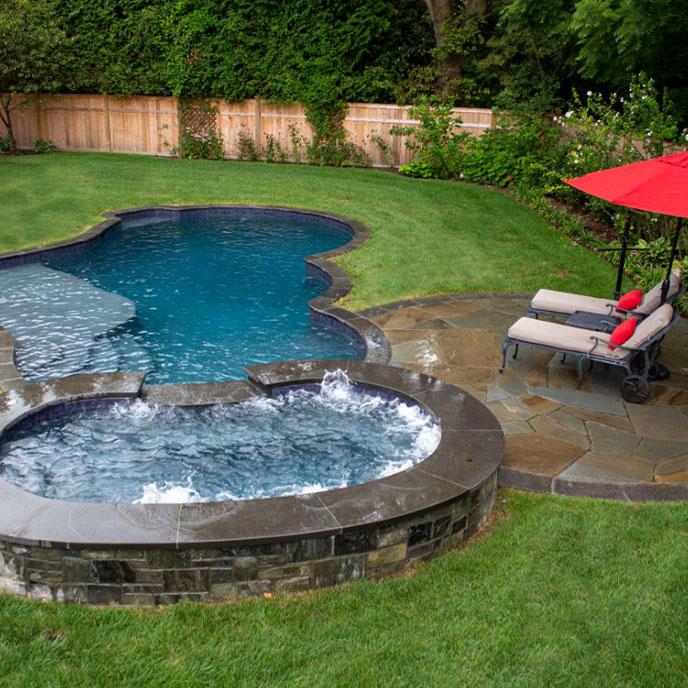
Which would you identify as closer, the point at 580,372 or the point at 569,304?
the point at 580,372

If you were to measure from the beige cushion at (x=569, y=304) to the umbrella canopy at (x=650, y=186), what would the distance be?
4.59ft

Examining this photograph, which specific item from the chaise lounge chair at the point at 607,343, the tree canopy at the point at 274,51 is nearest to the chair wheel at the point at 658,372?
the chaise lounge chair at the point at 607,343

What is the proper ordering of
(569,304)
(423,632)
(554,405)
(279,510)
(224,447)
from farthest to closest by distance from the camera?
(569,304) → (554,405) → (224,447) → (279,510) → (423,632)

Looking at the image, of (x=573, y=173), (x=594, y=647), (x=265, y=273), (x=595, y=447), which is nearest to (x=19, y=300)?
(x=265, y=273)

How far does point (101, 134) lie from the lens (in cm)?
2236

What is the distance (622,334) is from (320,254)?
6.30 metres

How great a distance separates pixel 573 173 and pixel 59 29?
1591cm

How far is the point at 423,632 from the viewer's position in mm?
3918

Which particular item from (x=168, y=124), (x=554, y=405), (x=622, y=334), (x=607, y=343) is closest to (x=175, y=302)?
(x=554, y=405)

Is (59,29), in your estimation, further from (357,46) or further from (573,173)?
(573,173)

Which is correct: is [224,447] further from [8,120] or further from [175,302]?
[8,120]

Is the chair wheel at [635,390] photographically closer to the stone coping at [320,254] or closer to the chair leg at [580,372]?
the chair leg at [580,372]

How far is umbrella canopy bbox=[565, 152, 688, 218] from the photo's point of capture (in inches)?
248

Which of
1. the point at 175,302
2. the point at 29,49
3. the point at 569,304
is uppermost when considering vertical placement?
the point at 29,49
